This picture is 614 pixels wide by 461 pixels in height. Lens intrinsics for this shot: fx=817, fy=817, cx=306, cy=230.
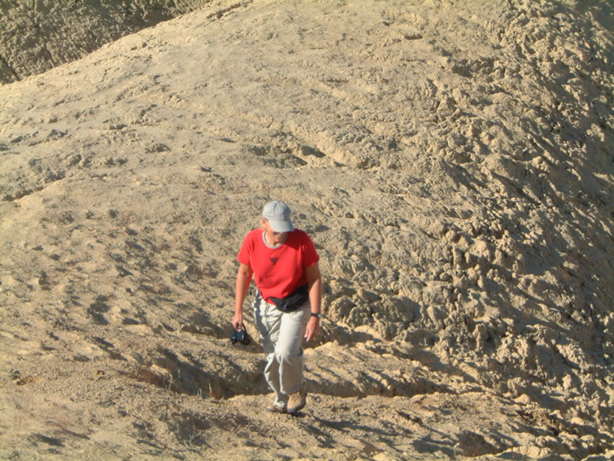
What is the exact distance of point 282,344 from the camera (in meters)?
4.69

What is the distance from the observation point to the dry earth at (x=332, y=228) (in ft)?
15.9

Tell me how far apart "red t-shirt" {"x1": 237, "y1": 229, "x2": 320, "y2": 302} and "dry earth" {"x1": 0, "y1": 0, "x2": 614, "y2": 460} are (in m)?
0.79

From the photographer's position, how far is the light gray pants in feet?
15.4

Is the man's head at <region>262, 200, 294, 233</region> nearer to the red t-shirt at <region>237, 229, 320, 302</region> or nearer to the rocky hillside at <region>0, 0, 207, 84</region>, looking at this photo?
the red t-shirt at <region>237, 229, 320, 302</region>

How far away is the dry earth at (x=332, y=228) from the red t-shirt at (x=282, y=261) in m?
0.79

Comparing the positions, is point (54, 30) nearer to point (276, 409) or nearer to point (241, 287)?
point (241, 287)

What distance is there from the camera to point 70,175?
7.31 meters

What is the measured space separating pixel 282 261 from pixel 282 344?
0.48m

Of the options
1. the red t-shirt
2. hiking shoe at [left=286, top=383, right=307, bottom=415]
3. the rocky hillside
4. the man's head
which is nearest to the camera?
the man's head

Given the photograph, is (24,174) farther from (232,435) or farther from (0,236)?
(232,435)

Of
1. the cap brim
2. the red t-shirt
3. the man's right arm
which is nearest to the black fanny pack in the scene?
the red t-shirt

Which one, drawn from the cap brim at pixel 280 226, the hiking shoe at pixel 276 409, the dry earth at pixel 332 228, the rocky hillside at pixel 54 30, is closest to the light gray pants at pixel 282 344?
the hiking shoe at pixel 276 409

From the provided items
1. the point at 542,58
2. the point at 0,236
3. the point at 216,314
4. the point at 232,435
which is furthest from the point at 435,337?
the point at 542,58

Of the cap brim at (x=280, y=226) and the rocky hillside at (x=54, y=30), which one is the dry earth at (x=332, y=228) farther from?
the cap brim at (x=280, y=226)
